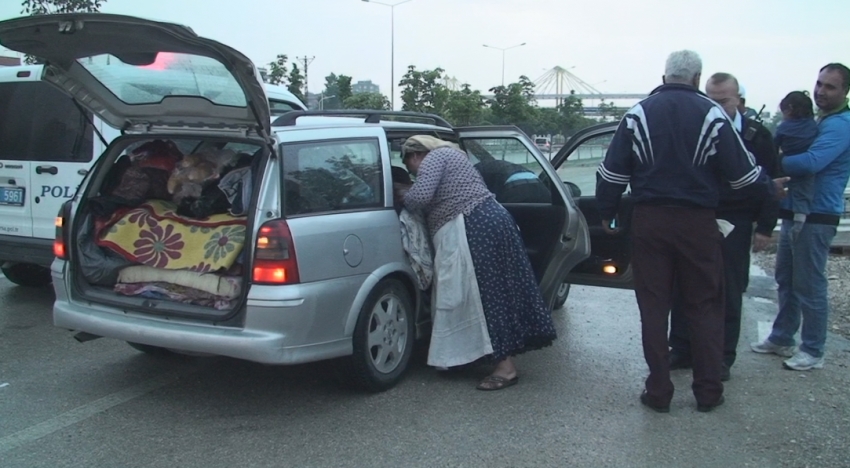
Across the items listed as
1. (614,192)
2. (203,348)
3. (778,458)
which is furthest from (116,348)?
(778,458)

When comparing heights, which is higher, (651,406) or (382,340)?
(382,340)

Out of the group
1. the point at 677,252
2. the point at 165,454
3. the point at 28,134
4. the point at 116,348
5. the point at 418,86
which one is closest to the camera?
the point at 165,454

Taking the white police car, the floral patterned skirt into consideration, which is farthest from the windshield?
the white police car

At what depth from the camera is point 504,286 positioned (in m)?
4.68

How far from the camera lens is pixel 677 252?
4203 millimetres

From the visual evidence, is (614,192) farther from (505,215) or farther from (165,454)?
(165,454)

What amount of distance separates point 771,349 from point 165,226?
4.31 metres

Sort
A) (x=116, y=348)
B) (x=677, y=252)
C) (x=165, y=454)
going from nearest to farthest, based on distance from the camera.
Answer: (x=165, y=454) < (x=677, y=252) < (x=116, y=348)

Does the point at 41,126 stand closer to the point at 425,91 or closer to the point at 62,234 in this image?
the point at 62,234

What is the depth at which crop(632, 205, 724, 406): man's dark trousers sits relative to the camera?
13.7 ft

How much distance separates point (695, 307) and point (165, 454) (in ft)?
9.69

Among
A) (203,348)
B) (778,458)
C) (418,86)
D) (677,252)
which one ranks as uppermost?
(418,86)


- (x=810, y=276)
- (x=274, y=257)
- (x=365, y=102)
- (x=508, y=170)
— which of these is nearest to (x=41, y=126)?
(x=274, y=257)

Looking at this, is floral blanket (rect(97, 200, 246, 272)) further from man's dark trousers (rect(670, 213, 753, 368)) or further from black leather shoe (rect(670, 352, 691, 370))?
black leather shoe (rect(670, 352, 691, 370))
